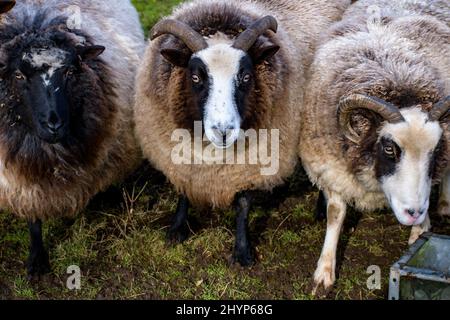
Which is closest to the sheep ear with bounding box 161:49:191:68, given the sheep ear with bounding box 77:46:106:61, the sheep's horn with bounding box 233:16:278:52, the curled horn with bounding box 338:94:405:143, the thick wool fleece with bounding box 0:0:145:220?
the sheep's horn with bounding box 233:16:278:52

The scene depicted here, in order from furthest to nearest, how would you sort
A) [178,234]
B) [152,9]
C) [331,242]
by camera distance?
[152,9] < [178,234] < [331,242]

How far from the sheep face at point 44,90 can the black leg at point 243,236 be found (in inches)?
58.6

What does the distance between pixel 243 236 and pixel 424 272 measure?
151cm

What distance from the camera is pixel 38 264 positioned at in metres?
5.10

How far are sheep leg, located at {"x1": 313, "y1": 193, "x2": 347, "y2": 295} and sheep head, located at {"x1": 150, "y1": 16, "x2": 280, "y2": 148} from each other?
0.98m

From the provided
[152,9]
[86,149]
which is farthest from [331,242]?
[152,9]

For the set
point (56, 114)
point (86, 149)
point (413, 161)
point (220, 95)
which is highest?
point (220, 95)

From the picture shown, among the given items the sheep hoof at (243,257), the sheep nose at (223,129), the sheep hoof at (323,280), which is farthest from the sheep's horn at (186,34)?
the sheep hoof at (323,280)

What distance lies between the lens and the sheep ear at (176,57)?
185 inches

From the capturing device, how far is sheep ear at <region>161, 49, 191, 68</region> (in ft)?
15.4

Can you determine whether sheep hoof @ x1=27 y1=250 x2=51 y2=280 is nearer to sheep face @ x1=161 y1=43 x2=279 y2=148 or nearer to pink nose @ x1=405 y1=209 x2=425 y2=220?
sheep face @ x1=161 y1=43 x2=279 y2=148

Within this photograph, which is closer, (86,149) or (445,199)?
(86,149)

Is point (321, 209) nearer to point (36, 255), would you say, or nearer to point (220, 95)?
point (220, 95)
